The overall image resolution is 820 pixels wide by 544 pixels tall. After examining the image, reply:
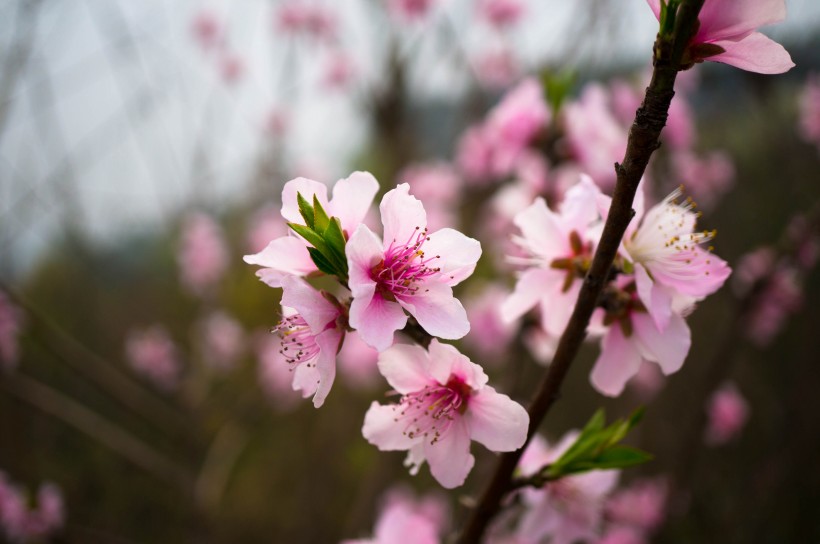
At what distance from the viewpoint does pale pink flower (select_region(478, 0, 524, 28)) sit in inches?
116

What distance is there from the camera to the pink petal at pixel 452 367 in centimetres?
60

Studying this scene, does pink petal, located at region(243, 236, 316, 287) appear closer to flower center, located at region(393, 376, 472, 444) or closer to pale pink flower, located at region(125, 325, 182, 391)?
flower center, located at region(393, 376, 472, 444)

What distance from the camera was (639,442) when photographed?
258cm

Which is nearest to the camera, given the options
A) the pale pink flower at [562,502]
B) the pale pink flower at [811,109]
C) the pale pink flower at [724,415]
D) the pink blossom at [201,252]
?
the pale pink flower at [562,502]

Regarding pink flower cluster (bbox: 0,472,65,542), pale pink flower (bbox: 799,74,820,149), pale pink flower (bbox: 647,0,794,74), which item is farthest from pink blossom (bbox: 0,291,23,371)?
pale pink flower (bbox: 799,74,820,149)

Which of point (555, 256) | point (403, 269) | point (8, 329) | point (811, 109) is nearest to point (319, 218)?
point (403, 269)

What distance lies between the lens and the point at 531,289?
30.4 inches

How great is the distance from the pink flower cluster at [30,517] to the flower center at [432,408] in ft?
5.96

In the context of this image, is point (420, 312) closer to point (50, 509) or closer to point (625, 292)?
point (625, 292)

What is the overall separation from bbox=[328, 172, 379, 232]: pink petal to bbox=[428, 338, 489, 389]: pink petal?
0.19 m

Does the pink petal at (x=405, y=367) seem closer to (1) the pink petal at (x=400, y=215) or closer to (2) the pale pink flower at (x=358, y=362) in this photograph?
(1) the pink petal at (x=400, y=215)

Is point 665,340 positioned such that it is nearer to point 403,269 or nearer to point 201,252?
point 403,269

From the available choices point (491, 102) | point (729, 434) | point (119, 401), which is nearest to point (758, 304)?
point (729, 434)

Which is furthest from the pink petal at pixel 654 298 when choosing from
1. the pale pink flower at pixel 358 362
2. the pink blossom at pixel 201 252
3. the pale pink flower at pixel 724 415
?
the pink blossom at pixel 201 252
